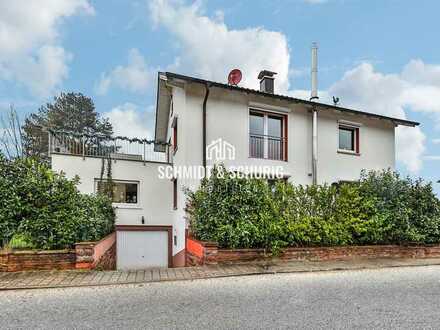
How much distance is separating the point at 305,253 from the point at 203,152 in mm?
5097

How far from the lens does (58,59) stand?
784 inches

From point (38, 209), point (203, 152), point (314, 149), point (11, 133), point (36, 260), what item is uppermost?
point (11, 133)

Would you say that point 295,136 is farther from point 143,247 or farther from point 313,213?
point 143,247

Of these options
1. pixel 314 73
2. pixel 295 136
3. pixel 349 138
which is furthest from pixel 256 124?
pixel 349 138

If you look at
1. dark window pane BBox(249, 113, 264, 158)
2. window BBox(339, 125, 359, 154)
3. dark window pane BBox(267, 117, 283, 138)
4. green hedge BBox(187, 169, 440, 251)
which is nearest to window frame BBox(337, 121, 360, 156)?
window BBox(339, 125, 359, 154)

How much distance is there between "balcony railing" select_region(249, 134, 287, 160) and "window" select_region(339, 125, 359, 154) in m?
3.38

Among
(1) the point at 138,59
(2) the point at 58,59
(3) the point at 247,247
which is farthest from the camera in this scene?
(2) the point at 58,59

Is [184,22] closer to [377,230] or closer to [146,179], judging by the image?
[146,179]

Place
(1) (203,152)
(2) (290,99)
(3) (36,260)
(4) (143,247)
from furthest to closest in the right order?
1. (4) (143,247)
2. (2) (290,99)
3. (1) (203,152)
4. (3) (36,260)

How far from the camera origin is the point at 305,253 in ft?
28.9

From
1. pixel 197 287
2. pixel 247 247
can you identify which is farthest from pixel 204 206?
pixel 197 287

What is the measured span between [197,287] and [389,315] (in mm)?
3244

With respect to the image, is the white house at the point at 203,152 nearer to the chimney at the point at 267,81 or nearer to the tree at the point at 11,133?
the chimney at the point at 267,81

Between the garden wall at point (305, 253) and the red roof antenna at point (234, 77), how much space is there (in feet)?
22.2
